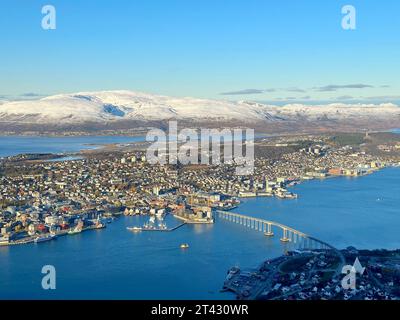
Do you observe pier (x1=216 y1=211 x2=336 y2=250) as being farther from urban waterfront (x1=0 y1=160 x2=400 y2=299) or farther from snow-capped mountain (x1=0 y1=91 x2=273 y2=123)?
snow-capped mountain (x1=0 y1=91 x2=273 y2=123)

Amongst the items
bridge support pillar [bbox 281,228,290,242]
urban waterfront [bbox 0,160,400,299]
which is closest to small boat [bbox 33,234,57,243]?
urban waterfront [bbox 0,160,400,299]

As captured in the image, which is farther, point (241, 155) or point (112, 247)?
point (241, 155)

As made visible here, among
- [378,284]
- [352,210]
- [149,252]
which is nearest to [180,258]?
[149,252]

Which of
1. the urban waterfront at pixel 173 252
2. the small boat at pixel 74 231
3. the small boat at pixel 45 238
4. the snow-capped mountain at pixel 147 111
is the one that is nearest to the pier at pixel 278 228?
the urban waterfront at pixel 173 252

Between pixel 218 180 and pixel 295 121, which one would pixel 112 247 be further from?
pixel 295 121

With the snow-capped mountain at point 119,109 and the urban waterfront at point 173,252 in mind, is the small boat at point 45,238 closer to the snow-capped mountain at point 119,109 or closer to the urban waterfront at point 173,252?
the urban waterfront at point 173,252

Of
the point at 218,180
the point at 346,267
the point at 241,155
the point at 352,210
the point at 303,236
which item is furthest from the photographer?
the point at 241,155

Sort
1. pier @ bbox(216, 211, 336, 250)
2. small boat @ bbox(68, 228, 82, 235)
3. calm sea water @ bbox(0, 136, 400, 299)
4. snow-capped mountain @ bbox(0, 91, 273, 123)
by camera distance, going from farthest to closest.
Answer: snow-capped mountain @ bbox(0, 91, 273, 123) < small boat @ bbox(68, 228, 82, 235) < pier @ bbox(216, 211, 336, 250) < calm sea water @ bbox(0, 136, 400, 299)
